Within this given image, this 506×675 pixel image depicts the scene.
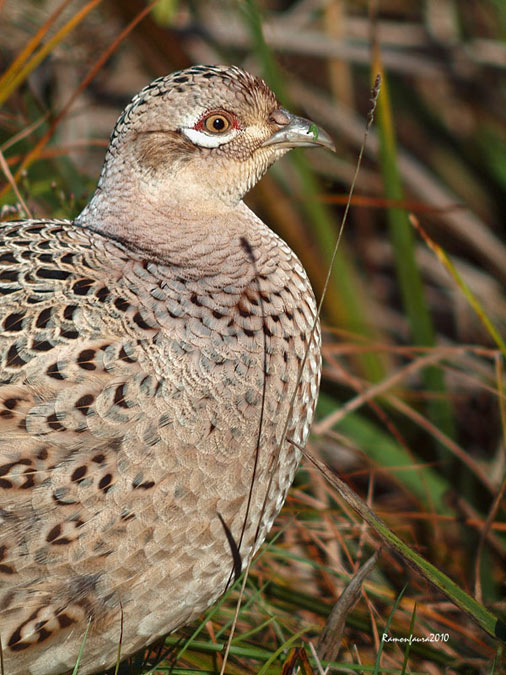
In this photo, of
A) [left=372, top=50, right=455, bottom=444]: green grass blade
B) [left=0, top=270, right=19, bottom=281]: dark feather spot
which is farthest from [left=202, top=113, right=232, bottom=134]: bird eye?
[left=372, top=50, right=455, bottom=444]: green grass blade

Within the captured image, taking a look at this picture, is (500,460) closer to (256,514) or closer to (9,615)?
(256,514)

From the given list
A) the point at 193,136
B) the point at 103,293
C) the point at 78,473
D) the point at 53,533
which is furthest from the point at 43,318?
the point at 193,136

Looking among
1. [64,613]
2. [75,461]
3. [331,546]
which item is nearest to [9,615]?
[64,613]

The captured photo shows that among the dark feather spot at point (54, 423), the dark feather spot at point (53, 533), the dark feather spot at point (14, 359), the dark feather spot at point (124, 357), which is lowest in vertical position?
the dark feather spot at point (53, 533)

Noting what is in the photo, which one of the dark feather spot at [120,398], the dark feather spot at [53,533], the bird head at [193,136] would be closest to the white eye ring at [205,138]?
the bird head at [193,136]

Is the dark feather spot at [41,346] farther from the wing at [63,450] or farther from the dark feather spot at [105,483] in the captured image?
the dark feather spot at [105,483]

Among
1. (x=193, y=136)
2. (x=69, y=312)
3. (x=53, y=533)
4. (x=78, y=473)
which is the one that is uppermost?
(x=193, y=136)

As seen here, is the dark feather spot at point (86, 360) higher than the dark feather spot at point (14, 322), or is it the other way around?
the dark feather spot at point (86, 360)

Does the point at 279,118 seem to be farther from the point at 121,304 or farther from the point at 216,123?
the point at 121,304
